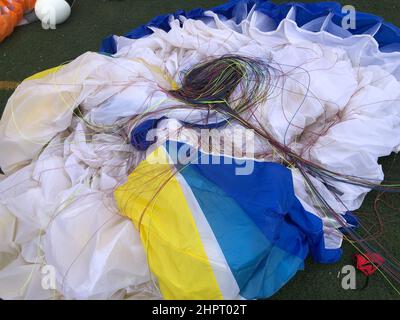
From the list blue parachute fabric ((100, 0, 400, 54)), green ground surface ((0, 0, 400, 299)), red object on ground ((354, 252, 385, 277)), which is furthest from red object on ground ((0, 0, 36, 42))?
red object on ground ((354, 252, 385, 277))

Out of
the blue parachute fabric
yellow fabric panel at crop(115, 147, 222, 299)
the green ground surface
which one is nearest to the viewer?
yellow fabric panel at crop(115, 147, 222, 299)

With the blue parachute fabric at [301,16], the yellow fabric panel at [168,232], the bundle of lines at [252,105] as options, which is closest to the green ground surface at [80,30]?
the blue parachute fabric at [301,16]

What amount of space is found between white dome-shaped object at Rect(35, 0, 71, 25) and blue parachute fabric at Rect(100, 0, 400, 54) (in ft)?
1.66

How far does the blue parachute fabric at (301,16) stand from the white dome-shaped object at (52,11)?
1.66 ft

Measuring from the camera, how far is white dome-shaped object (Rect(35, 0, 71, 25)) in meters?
2.22

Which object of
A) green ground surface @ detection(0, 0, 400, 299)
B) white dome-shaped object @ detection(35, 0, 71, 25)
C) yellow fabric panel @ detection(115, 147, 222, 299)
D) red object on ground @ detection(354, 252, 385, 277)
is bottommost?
red object on ground @ detection(354, 252, 385, 277)

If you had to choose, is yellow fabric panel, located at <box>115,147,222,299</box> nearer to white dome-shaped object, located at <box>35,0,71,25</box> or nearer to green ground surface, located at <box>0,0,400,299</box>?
green ground surface, located at <box>0,0,400,299</box>

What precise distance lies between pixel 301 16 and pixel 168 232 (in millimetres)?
1169

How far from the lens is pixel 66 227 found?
1183 mm

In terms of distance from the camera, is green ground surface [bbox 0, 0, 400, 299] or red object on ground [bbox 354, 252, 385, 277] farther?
green ground surface [bbox 0, 0, 400, 299]

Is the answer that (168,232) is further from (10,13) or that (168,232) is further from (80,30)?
(10,13)

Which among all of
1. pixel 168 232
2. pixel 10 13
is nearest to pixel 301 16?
pixel 168 232

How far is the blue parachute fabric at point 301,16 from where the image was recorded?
166 centimetres
